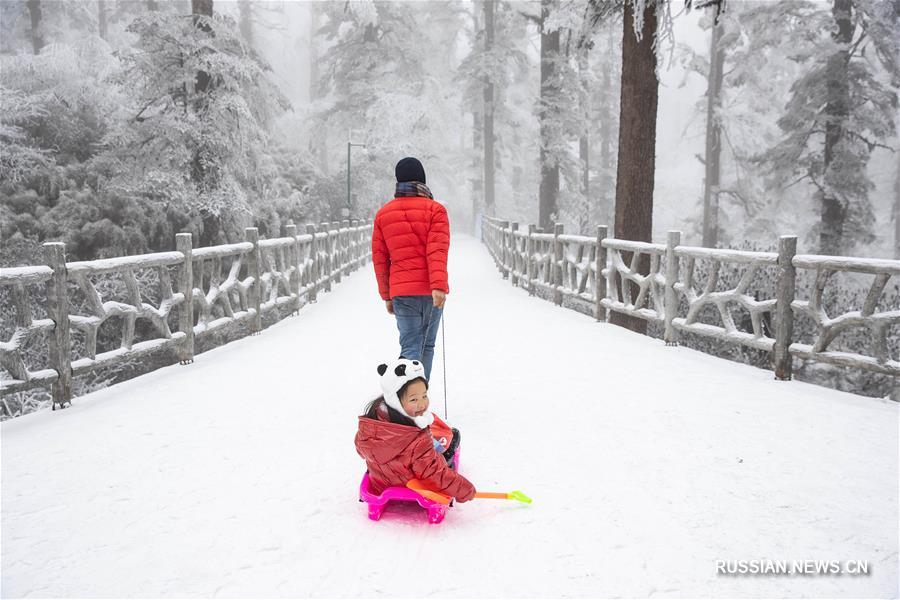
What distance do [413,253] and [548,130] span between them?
19.5 m

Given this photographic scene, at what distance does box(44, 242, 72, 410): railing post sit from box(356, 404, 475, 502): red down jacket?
12.5 feet

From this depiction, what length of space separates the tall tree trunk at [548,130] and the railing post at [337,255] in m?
7.46

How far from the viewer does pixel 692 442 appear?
460 cm

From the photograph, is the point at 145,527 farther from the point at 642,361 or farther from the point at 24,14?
the point at 24,14

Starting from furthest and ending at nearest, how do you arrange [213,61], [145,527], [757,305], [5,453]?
1. [213,61]
2. [757,305]
3. [5,453]
4. [145,527]

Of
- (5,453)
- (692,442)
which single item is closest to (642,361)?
(692,442)

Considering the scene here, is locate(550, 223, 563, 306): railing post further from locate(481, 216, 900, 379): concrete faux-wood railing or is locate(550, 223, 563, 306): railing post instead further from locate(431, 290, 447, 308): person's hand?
locate(431, 290, 447, 308): person's hand

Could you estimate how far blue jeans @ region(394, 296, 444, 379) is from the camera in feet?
15.8

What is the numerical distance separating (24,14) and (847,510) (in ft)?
123

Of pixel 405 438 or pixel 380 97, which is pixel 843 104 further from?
pixel 380 97

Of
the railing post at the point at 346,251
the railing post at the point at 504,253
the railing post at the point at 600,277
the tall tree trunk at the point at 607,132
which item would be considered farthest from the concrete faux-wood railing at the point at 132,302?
the tall tree trunk at the point at 607,132

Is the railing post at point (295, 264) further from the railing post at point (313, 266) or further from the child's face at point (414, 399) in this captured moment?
the child's face at point (414, 399)

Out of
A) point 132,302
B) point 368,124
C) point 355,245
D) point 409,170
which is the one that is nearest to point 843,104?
point 355,245

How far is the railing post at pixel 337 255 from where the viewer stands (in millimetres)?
17016
